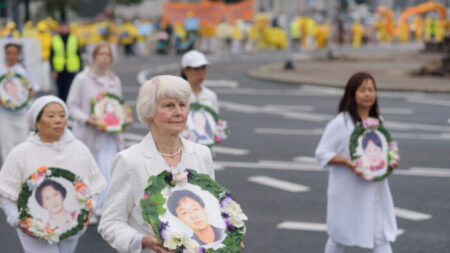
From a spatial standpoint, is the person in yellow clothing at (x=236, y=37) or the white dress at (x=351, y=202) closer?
the white dress at (x=351, y=202)

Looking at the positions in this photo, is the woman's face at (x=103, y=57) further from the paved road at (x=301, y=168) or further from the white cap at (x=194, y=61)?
the paved road at (x=301, y=168)

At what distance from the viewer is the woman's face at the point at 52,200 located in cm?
553

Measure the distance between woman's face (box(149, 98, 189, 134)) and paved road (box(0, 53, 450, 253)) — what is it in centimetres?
363

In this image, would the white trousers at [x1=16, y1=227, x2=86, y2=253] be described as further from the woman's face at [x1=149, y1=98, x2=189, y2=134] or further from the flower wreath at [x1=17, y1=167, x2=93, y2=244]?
the woman's face at [x1=149, y1=98, x2=189, y2=134]

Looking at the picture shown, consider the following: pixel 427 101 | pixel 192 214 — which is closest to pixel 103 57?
pixel 192 214

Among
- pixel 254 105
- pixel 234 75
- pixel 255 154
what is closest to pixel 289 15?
pixel 234 75

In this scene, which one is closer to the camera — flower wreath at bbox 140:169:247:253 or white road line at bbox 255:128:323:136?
flower wreath at bbox 140:169:247:253

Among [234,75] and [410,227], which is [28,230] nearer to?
[410,227]

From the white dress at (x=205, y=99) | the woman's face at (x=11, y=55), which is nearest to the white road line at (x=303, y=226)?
the white dress at (x=205, y=99)

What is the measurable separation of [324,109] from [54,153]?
43.9 feet

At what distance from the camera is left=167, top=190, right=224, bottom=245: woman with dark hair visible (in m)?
3.59

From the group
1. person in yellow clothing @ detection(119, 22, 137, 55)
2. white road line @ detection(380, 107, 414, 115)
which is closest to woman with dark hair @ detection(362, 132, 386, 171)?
white road line @ detection(380, 107, 414, 115)

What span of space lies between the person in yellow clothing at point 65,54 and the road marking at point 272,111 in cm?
455

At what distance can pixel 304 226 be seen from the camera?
8203mm
